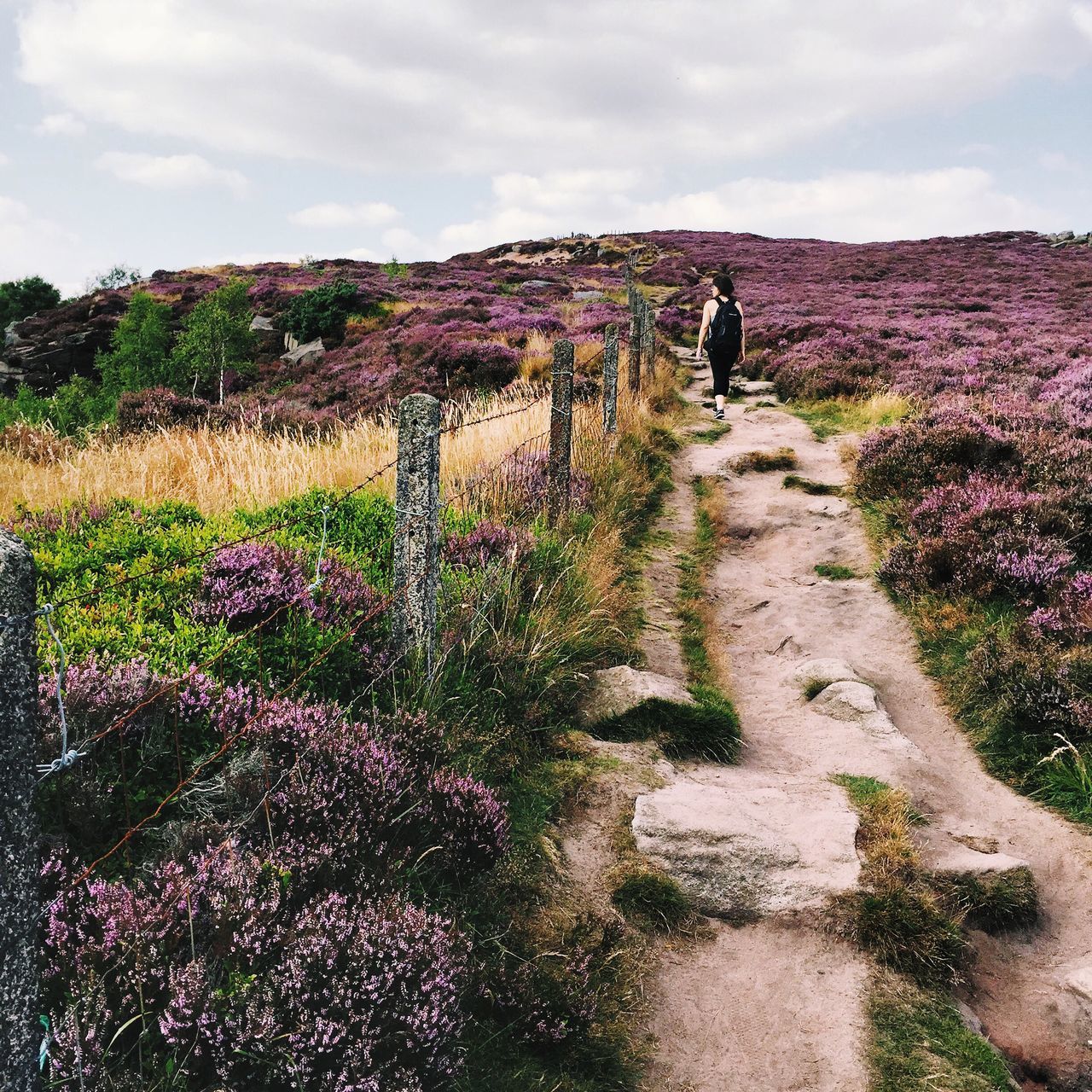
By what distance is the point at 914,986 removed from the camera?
11.3 ft

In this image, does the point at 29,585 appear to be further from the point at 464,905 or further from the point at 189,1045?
the point at 464,905

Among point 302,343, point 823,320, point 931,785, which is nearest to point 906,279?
point 823,320

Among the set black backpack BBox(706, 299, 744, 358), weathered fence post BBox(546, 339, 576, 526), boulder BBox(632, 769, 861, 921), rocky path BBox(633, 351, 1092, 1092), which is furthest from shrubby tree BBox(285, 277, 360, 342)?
boulder BBox(632, 769, 861, 921)

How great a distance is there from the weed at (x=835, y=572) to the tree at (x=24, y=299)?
164 feet

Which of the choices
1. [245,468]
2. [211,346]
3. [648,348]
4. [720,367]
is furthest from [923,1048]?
[211,346]

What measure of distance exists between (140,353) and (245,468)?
2145 cm

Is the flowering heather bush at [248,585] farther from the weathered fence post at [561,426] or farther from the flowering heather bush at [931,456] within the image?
the flowering heather bush at [931,456]

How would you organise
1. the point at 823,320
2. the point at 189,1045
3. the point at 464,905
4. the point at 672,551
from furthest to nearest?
the point at 823,320 → the point at 672,551 → the point at 464,905 → the point at 189,1045

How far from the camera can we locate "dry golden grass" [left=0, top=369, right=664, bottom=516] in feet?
24.3

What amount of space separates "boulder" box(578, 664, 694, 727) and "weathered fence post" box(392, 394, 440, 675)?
1.29 m

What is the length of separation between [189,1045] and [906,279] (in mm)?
39910

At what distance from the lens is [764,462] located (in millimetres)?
11562

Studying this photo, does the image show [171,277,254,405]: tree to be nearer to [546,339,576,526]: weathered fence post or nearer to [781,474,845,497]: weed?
[781,474,845,497]: weed

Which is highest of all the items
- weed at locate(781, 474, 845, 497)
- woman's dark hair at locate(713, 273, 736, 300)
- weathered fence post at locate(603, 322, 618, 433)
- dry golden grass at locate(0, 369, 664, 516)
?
woman's dark hair at locate(713, 273, 736, 300)
